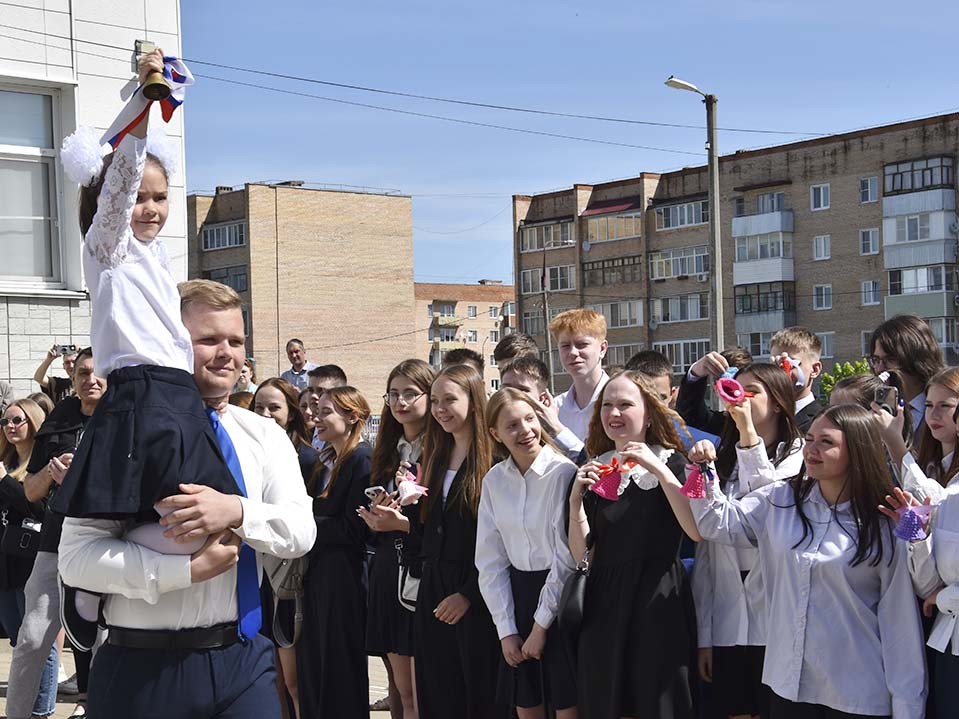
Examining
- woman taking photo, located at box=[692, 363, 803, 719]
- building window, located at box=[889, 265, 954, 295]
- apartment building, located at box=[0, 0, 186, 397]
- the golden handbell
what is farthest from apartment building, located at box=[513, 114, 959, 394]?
the golden handbell

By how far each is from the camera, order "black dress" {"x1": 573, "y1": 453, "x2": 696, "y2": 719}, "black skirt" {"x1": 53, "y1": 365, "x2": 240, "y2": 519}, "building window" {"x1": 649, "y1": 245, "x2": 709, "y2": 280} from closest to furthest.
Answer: "black skirt" {"x1": 53, "y1": 365, "x2": 240, "y2": 519} → "black dress" {"x1": 573, "y1": 453, "x2": 696, "y2": 719} → "building window" {"x1": 649, "y1": 245, "x2": 709, "y2": 280}

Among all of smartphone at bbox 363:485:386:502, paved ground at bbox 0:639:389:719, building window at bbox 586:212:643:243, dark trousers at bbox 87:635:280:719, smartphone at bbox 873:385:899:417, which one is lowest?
paved ground at bbox 0:639:389:719

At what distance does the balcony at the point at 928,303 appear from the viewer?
58.4m

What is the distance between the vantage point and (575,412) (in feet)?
24.4

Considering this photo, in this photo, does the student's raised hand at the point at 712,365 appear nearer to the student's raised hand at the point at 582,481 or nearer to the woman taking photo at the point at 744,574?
the woman taking photo at the point at 744,574

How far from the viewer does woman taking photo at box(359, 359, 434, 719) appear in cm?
648

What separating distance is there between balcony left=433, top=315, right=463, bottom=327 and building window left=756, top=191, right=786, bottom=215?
45.2m

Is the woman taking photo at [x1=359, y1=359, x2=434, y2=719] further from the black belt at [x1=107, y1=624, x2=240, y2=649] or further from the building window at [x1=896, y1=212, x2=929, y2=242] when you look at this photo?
the building window at [x1=896, y1=212, x2=929, y2=242]

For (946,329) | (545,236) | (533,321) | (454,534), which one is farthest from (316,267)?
(454,534)

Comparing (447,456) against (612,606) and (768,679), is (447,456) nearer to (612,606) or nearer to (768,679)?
(612,606)

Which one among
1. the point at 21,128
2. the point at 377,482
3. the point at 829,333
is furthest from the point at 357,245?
the point at 377,482

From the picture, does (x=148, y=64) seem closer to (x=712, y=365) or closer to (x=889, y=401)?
(x=889, y=401)

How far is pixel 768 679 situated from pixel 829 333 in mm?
61982

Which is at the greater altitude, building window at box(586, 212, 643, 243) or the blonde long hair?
building window at box(586, 212, 643, 243)
